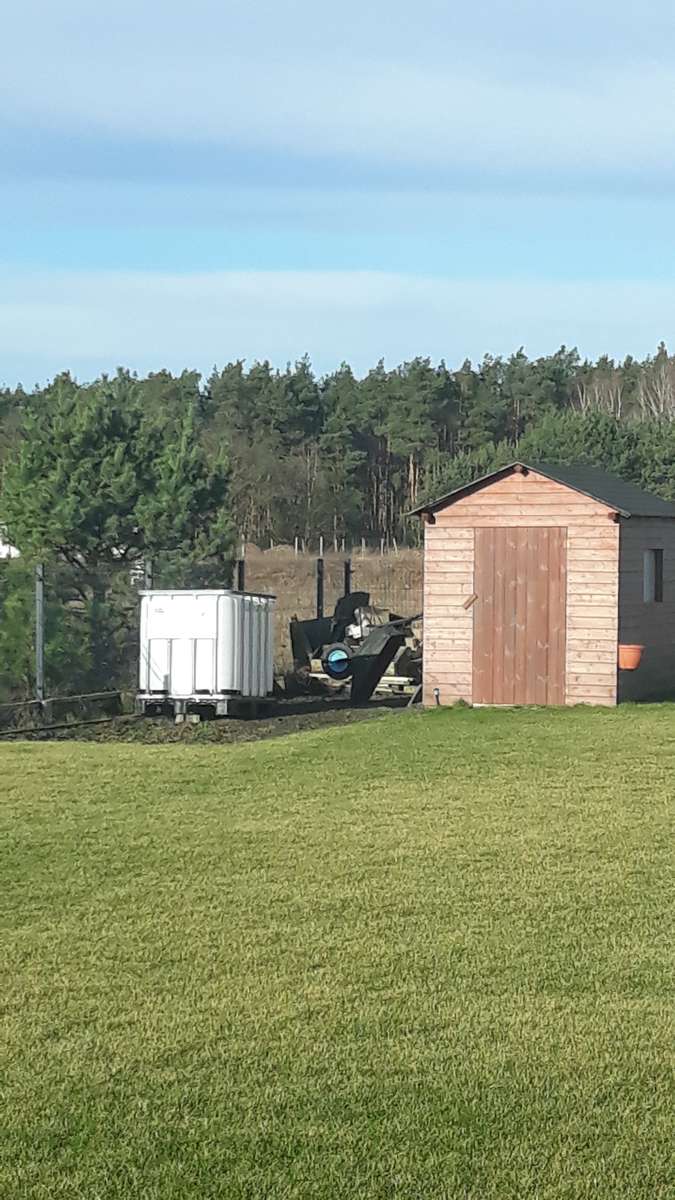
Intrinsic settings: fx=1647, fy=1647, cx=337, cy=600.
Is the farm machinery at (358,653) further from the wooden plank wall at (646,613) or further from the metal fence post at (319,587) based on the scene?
the wooden plank wall at (646,613)

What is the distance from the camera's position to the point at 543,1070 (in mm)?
6172

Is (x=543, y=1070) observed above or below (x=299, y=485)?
below

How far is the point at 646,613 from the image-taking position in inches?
900

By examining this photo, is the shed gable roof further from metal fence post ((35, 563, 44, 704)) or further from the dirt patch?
metal fence post ((35, 563, 44, 704))

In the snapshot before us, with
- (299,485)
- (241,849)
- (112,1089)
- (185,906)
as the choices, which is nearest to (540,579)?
(241,849)

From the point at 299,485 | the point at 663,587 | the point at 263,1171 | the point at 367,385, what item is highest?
the point at 367,385

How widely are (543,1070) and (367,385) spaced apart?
8296cm

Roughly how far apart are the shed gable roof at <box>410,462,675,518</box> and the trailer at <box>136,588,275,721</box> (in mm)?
2944

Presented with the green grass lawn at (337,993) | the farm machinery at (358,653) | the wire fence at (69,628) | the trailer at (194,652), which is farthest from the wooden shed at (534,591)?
the green grass lawn at (337,993)

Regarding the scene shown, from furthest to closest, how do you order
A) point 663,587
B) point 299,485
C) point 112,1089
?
point 299,485, point 663,587, point 112,1089

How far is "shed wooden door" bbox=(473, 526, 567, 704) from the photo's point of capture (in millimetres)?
22031

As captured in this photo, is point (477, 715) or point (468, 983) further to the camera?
point (477, 715)

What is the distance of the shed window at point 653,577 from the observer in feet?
75.1

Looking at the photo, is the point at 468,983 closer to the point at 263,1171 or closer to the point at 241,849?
the point at 263,1171
